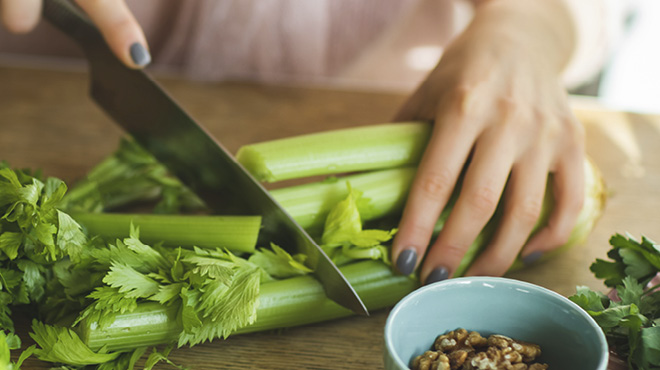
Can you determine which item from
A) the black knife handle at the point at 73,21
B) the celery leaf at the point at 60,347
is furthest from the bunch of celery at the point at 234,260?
the black knife handle at the point at 73,21

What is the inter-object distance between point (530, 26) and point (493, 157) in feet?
1.77

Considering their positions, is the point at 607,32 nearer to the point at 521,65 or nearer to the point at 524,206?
the point at 521,65

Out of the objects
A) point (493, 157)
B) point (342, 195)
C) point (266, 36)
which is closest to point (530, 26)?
point (493, 157)

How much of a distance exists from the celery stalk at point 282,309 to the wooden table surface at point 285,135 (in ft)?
0.15

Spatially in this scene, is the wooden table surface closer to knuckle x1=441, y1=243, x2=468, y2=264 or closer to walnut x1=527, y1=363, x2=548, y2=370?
knuckle x1=441, y1=243, x2=468, y2=264

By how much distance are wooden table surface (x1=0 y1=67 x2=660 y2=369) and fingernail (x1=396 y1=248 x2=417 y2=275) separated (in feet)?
0.42

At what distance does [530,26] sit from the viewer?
177cm

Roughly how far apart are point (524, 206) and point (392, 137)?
0.34 m

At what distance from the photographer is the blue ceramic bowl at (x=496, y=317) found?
1049mm

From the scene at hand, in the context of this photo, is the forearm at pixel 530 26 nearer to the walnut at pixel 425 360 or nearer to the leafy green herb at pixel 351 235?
the leafy green herb at pixel 351 235

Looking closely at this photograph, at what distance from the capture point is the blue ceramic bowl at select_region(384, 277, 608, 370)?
1.05 metres

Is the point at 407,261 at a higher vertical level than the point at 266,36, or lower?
higher

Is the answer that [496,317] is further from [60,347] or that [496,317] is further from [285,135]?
[285,135]

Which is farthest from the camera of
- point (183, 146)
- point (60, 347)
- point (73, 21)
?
point (73, 21)
